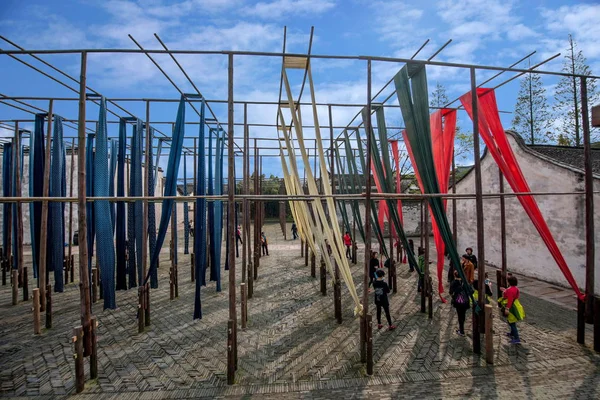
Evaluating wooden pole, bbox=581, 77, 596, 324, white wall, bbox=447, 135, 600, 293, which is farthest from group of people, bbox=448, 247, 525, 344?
white wall, bbox=447, 135, 600, 293

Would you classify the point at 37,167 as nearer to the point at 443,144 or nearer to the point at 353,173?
the point at 353,173

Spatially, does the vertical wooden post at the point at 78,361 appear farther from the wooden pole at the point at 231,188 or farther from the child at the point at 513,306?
the child at the point at 513,306

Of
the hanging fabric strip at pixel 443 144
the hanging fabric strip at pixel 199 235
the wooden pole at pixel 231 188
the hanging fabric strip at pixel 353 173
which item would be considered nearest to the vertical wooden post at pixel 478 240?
the hanging fabric strip at pixel 443 144

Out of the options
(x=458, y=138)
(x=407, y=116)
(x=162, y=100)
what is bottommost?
(x=407, y=116)

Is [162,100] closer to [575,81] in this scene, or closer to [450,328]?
[450,328]

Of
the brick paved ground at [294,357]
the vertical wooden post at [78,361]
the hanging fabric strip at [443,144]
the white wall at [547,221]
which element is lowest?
the brick paved ground at [294,357]

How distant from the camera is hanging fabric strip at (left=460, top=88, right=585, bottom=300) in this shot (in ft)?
20.0

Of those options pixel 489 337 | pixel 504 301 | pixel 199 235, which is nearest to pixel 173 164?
pixel 199 235

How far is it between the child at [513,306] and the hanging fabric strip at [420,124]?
0.68m

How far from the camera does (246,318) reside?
6.97m

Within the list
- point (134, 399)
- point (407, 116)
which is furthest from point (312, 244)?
point (134, 399)

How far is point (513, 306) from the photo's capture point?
573cm

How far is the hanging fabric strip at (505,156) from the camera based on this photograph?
609 cm

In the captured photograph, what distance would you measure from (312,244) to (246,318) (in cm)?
314
